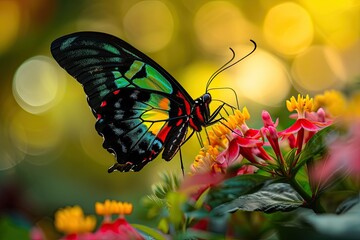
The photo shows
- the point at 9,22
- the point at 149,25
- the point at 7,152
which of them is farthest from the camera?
the point at 149,25

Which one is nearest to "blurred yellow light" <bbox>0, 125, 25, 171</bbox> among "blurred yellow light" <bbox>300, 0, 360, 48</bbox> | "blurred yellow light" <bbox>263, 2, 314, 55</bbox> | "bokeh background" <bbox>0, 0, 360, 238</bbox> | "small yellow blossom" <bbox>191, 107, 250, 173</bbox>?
"bokeh background" <bbox>0, 0, 360, 238</bbox>

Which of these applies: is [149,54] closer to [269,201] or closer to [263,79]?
[263,79]

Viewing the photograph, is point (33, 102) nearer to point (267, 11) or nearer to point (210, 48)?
point (210, 48)

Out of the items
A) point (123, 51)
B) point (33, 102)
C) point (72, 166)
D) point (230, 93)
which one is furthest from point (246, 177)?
point (33, 102)

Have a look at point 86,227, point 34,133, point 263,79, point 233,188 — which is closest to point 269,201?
point 233,188

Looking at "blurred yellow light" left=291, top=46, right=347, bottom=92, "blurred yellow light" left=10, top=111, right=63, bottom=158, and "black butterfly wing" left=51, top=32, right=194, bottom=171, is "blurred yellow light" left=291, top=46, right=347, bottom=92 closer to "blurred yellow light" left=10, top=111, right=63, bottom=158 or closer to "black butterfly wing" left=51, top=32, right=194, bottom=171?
"blurred yellow light" left=10, top=111, right=63, bottom=158

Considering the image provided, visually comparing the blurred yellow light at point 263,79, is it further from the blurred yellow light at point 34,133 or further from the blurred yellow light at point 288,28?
the blurred yellow light at point 34,133

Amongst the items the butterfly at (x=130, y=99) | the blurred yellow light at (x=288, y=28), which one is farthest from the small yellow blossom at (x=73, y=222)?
the blurred yellow light at (x=288, y=28)
